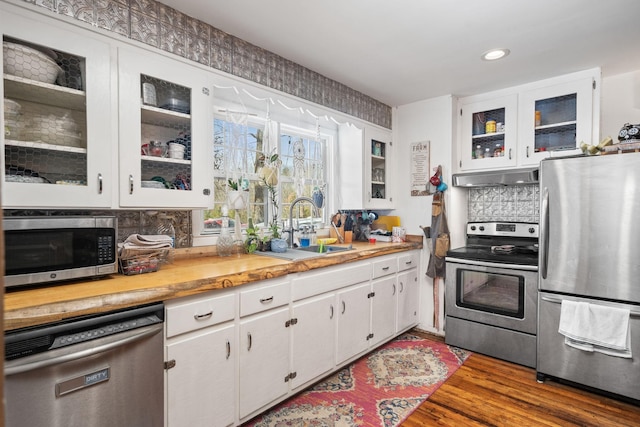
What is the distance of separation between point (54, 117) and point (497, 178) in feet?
10.3

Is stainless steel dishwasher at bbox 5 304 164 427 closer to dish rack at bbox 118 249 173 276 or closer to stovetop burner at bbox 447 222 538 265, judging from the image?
dish rack at bbox 118 249 173 276

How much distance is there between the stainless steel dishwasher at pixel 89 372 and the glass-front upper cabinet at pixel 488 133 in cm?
299

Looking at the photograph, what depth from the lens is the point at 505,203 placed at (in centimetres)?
326

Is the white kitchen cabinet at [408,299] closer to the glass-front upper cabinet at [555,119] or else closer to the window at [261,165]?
the window at [261,165]

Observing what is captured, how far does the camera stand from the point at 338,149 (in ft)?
11.0

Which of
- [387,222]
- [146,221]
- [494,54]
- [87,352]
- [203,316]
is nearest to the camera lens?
[87,352]

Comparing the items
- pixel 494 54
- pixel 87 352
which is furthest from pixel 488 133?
pixel 87 352

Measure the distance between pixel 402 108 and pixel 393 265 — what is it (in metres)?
1.75

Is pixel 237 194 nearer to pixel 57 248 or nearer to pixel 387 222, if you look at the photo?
pixel 57 248

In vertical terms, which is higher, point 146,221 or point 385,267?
point 146,221

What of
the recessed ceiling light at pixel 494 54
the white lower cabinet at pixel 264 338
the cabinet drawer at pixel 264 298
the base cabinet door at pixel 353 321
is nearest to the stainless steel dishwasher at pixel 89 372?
the white lower cabinet at pixel 264 338

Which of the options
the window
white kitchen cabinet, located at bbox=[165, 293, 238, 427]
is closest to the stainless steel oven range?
the window

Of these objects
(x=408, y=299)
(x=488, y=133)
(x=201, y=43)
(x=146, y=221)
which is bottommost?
(x=408, y=299)

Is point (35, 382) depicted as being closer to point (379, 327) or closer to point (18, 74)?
point (18, 74)
